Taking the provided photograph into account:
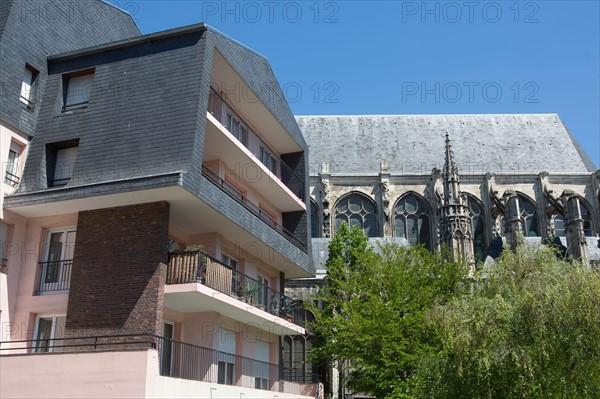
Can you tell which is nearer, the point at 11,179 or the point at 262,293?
the point at 11,179

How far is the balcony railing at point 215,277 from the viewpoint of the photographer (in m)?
15.3

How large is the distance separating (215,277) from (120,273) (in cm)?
236

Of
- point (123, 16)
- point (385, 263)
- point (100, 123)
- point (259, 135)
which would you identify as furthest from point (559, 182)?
point (100, 123)

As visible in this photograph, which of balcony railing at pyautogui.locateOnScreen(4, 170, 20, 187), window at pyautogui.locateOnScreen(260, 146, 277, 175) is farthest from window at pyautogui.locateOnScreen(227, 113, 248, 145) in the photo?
balcony railing at pyautogui.locateOnScreen(4, 170, 20, 187)

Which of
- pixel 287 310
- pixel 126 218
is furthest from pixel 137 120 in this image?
pixel 287 310

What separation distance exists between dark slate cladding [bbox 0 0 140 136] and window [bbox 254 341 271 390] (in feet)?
31.7

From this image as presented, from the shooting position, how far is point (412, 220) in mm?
47875

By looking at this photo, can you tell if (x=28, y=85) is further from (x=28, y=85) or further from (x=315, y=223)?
(x=315, y=223)

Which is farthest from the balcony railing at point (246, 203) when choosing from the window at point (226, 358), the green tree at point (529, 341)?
the green tree at point (529, 341)

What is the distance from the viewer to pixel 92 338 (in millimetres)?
14594

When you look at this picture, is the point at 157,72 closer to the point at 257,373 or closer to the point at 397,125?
the point at 257,373

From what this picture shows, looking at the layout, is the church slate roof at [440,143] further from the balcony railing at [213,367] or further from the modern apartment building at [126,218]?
the modern apartment building at [126,218]

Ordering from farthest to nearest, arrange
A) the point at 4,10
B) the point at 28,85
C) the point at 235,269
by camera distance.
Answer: the point at 235,269
the point at 28,85
the point at 4,10

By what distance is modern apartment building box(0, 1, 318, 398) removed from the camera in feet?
47.4
